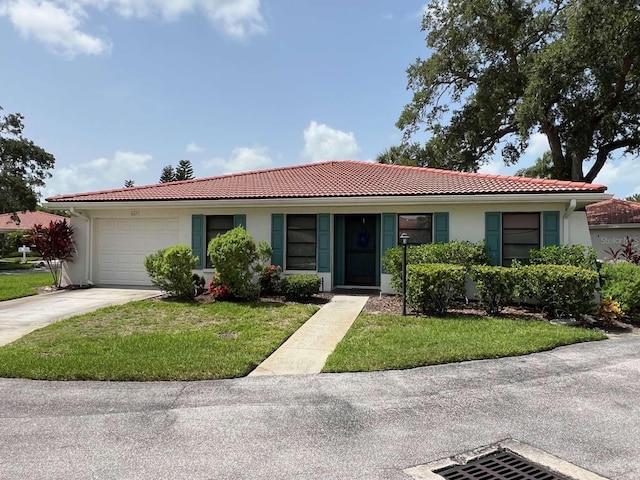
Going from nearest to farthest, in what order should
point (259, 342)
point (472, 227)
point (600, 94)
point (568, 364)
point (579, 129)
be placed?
point (568, 364), point (259, 342), point (472, 227), point (600, 94), point (579, 129)

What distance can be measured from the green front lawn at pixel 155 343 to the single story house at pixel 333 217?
305 centimetres

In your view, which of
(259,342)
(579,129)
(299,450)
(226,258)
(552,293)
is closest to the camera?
(299,450)

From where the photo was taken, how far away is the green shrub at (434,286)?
26.3ft

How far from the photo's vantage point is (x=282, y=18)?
37.8ft

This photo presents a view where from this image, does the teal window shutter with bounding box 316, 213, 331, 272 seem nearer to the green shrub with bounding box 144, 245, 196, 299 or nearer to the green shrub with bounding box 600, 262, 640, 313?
the green shrub with bounding box 144, 245, 196, 299

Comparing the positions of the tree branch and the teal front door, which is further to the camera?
the tree branch

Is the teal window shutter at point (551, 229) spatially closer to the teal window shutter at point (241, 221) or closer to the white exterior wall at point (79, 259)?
the teal window shutter at point (241, 221)

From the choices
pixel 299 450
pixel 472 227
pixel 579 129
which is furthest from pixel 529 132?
pixel 299 450

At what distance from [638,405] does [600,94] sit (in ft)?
54.6

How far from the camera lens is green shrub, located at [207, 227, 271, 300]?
31.1 feet

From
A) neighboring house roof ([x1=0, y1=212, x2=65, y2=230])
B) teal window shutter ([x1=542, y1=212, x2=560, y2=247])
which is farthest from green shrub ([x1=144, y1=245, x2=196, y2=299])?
neighboring house roof ([x1=0, y1=212, x2=65, y2=230])

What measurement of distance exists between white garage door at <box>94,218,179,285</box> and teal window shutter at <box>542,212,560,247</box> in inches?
387

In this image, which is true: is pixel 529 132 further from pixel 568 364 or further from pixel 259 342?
pixel 259 342

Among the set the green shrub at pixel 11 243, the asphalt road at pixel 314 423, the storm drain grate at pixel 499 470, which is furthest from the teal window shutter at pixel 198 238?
the green shrub at pixel 11 243
